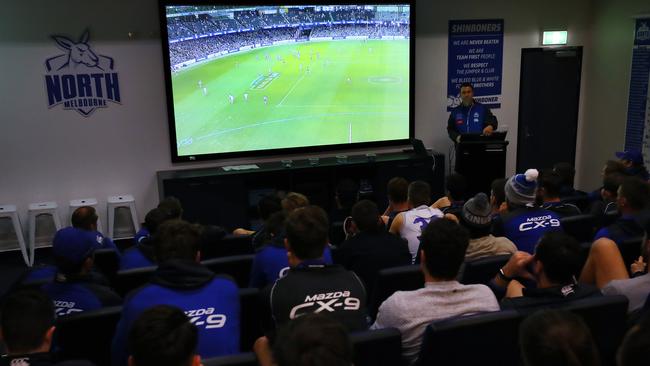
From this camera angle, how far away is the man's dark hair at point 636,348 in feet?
4.01

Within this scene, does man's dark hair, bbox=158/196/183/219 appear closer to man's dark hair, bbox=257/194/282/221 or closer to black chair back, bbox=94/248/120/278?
black chair back, bbox=94/248/120/278

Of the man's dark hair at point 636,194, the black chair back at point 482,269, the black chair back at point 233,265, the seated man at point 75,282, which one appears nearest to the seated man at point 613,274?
the black chair back at point 482,269

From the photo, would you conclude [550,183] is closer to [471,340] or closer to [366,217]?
[366,217]

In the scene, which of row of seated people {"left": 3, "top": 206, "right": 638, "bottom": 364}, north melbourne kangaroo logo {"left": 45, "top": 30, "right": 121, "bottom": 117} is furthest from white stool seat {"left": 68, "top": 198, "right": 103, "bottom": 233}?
row of seated people {"left": 3, "top": 206, "right": 638, "bottom": 364}


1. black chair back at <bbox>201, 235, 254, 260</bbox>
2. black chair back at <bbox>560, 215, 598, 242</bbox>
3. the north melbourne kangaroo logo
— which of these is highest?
the north melbourne kangaroo logo

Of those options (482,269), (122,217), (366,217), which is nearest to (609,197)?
(482,269)

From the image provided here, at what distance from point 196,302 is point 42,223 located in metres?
4.39

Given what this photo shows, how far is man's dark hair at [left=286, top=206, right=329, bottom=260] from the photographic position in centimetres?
231

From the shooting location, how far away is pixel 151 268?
3.03 meters

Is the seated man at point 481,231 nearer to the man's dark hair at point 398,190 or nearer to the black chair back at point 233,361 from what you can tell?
the man's dark hair at point 398,190

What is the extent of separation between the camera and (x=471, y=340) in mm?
2066

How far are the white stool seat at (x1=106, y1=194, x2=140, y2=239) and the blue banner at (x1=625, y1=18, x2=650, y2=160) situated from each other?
5832mm

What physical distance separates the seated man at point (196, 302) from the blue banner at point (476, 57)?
546cm

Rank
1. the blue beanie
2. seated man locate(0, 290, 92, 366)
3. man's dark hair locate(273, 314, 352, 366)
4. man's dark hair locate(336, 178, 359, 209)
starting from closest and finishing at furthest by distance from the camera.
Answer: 1. man's dark hair locate(273, 314, 352, 366)
2. seated man locate(0, 290, 92, 366)
3. the blue beanie
4. man's dark hair locate(336, 178, 359, 209)
